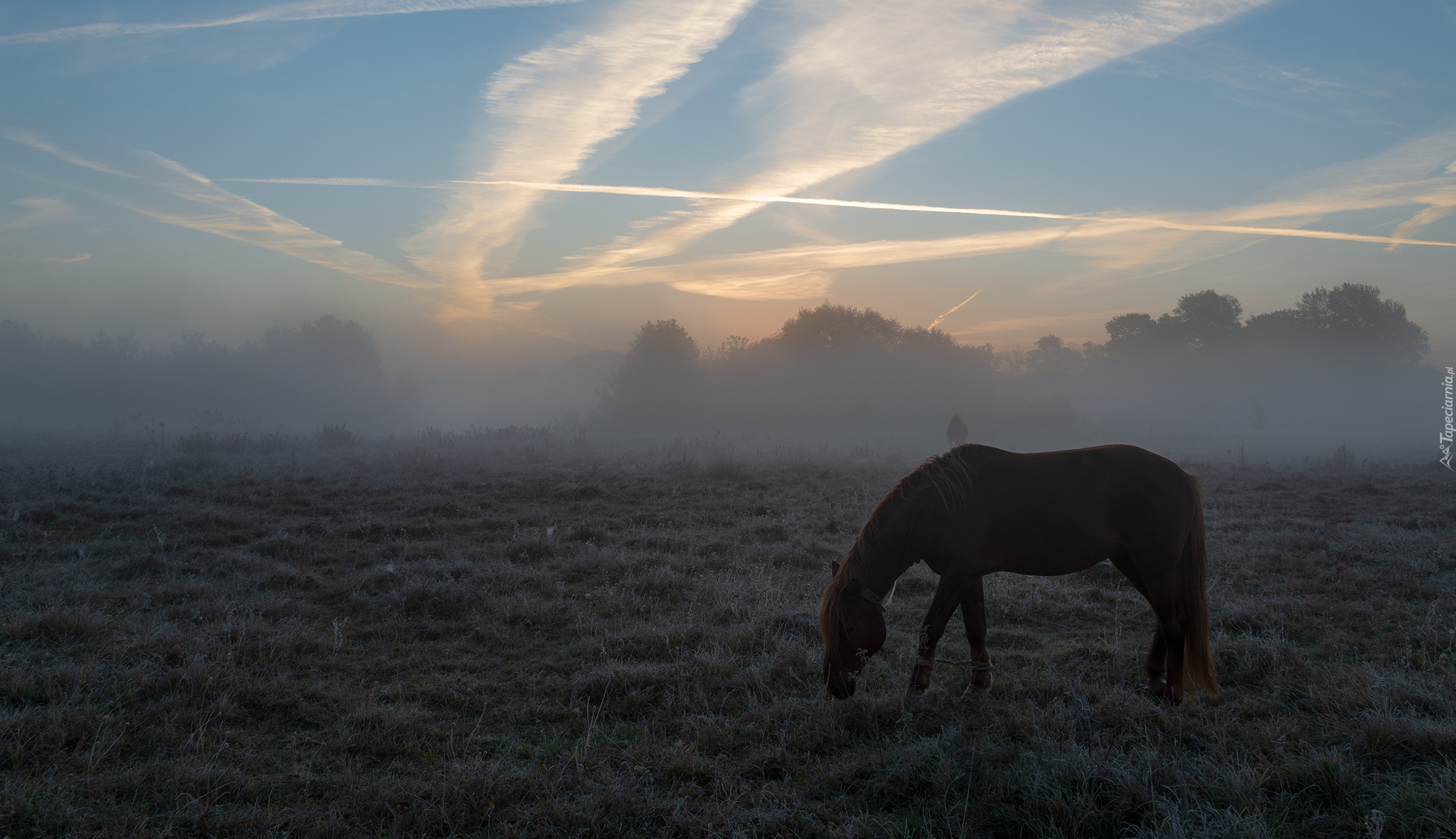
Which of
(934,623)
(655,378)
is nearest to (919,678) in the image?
(934,623)

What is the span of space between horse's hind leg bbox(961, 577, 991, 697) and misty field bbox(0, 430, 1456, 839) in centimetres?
17

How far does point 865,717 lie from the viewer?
4.00m

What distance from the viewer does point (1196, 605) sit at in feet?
14.3

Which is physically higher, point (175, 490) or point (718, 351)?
point (718, 351)

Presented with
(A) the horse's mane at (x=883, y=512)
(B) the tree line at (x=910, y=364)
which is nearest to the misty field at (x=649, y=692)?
(A) the horse's mane at (x=883, y=512)

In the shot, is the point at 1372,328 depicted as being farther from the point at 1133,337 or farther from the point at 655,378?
the point at 655,378

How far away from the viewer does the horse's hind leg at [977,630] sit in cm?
451

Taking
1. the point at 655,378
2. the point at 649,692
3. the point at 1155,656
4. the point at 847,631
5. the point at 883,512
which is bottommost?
the point at 649,692

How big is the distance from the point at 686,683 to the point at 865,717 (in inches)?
52.1

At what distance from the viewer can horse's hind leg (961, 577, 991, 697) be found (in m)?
4.51

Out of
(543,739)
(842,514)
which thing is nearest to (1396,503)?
(842,514)

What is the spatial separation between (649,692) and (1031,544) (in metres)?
2.89

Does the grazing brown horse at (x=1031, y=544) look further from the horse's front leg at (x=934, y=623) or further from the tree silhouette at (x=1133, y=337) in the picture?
the tree silhouette at (x=1133, y=337)

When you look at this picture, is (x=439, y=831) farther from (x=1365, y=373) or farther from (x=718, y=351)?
(x=1365, y=373)
